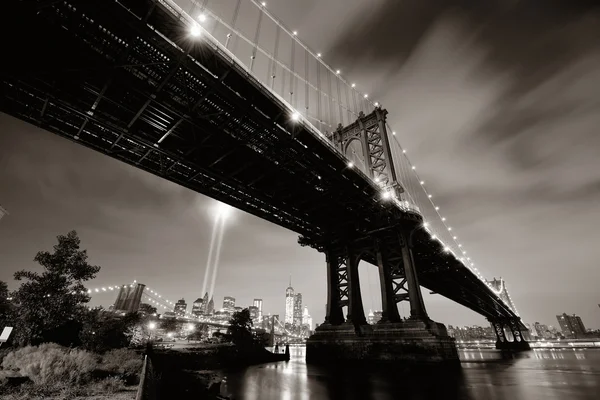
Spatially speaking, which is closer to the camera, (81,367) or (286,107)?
(81,367)

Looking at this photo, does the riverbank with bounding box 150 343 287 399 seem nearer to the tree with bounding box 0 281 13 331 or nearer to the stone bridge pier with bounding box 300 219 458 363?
the stone bridge pier with bounding box 300 219 458 363

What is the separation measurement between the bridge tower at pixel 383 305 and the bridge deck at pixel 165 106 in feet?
8.60

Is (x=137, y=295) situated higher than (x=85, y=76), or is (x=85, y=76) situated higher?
(x=137, y=295)

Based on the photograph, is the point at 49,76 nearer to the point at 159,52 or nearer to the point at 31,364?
the point at 159,52

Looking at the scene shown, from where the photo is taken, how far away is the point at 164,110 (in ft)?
47.1

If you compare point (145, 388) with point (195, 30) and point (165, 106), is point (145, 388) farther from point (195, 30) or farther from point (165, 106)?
point (165, 106)

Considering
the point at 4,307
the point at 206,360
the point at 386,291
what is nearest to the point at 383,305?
the point at 386,291

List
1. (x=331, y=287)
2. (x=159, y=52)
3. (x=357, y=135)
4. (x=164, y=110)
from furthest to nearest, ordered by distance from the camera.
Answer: (x=357, y=135) → (x=331, y=287) → (x=164, y=110) → (x=159, y=52)

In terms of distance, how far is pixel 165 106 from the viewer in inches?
528

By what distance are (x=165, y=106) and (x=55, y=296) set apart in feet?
53.9

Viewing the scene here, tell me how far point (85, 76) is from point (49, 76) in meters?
1.61

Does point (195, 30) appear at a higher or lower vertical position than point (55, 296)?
higher

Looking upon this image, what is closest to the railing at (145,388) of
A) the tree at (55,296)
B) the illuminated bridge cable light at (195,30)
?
the illuminated bridge cable light at (195,30)

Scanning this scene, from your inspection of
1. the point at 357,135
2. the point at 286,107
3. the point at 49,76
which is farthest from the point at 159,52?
the point at 357,135
